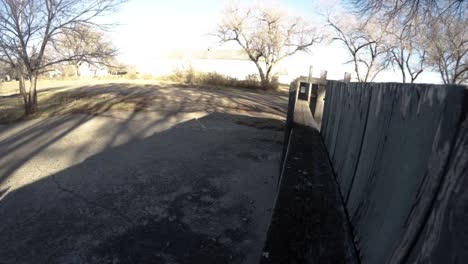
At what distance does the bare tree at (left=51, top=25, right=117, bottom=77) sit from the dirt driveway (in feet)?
15.1

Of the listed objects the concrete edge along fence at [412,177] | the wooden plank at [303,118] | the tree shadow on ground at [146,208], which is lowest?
the tree shadow on ground at [146,208]

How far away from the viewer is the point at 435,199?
73 centimetres

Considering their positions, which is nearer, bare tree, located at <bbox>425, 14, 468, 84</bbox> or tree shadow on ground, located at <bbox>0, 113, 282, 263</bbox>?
tree shadow on ground, located at <bbox>0, 113, 282, 263</bbox>

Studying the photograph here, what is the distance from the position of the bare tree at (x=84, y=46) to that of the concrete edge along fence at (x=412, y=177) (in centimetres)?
1427

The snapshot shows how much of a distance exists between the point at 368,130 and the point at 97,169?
5801 mm

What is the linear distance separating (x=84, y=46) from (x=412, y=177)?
52.0ft

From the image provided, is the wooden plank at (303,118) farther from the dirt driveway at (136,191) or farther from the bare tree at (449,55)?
the bare tree at (449,55)

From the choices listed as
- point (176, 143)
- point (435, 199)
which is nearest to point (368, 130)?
point (435, 199)

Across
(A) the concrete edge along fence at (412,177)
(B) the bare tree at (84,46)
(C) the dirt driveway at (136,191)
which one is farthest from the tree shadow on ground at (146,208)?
(B) the bare tree at (84,46)

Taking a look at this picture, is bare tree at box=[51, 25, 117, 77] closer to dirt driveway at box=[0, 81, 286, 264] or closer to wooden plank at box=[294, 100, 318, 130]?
dirt driveway at box=[0, 81, 286, 264]

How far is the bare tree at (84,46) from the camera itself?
1355 cm

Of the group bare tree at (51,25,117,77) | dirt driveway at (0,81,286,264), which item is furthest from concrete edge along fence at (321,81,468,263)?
bare tree at (51,25,117,77)

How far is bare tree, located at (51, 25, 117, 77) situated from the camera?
1355cm

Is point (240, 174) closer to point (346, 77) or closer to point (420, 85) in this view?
point (346, 77)
